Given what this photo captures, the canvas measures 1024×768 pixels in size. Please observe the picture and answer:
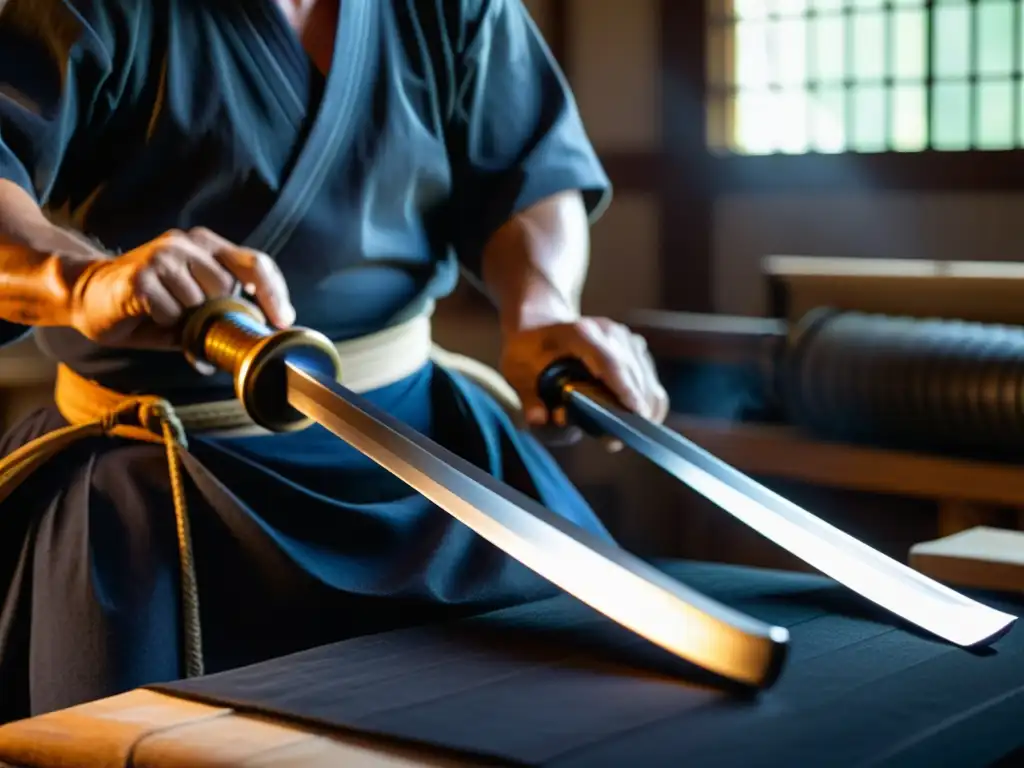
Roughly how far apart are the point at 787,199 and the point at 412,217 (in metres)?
2.52

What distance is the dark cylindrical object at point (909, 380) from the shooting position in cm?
215

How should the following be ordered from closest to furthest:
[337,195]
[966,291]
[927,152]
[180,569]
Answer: [180,569], [337,195], [966,291], [927,152]

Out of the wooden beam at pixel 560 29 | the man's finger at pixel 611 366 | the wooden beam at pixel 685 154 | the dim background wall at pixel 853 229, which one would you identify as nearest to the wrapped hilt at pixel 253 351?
the man's finger at pixel 611 366

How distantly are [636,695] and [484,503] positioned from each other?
0.46 feet

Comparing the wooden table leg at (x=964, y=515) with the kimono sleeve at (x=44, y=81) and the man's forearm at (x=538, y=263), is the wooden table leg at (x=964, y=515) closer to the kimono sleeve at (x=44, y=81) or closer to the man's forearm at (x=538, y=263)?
the man's forearm at (x=538, y=263)

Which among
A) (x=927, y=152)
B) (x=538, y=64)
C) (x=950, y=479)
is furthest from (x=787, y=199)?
(x=538, y=64)

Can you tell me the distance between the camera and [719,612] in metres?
0.75

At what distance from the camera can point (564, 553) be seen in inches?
31.5

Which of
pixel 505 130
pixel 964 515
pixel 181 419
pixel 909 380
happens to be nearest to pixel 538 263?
pixel 505 130

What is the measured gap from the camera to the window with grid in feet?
11.1

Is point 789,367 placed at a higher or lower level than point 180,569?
lower

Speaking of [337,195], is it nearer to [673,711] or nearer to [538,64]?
[538,64]

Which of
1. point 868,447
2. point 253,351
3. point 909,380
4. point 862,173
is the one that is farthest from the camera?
point 862,173

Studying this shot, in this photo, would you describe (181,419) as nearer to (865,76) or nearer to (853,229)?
(853,229)
